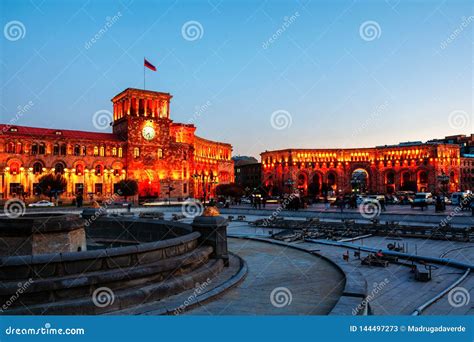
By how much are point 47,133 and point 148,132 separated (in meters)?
17.9

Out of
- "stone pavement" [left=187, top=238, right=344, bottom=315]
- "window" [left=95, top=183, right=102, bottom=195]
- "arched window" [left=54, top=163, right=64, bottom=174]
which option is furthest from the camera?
"window" [left=95, top=183, right=102, bottom=195]

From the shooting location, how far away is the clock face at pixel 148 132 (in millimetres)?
75000

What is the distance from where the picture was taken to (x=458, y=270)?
1227 cm

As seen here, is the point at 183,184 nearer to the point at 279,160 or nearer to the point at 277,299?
the point at 279,160

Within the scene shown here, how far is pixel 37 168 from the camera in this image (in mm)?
62469

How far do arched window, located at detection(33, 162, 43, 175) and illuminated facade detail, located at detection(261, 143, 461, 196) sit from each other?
6638cm

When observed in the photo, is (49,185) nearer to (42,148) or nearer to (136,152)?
(42,148)

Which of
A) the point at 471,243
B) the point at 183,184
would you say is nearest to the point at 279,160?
the point at 183,184

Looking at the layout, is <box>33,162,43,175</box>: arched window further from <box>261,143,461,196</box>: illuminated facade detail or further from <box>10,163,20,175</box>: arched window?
<box>261,143,461,196</box>: illuminated facade detail

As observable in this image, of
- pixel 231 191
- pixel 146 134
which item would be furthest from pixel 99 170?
pixel 231 191

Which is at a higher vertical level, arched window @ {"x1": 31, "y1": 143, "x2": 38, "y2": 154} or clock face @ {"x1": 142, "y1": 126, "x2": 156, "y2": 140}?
clock face @ {"x1": 142, "y1": 126, "x2": 156, "y2": 140}

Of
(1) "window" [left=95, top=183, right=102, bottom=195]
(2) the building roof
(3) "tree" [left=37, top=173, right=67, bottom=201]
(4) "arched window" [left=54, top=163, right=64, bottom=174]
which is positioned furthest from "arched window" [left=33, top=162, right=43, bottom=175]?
(1) "window" [left=95, top=183, right=102, bottom=195]

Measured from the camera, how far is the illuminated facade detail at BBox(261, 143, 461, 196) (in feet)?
359

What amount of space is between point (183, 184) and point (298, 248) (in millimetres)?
66358
